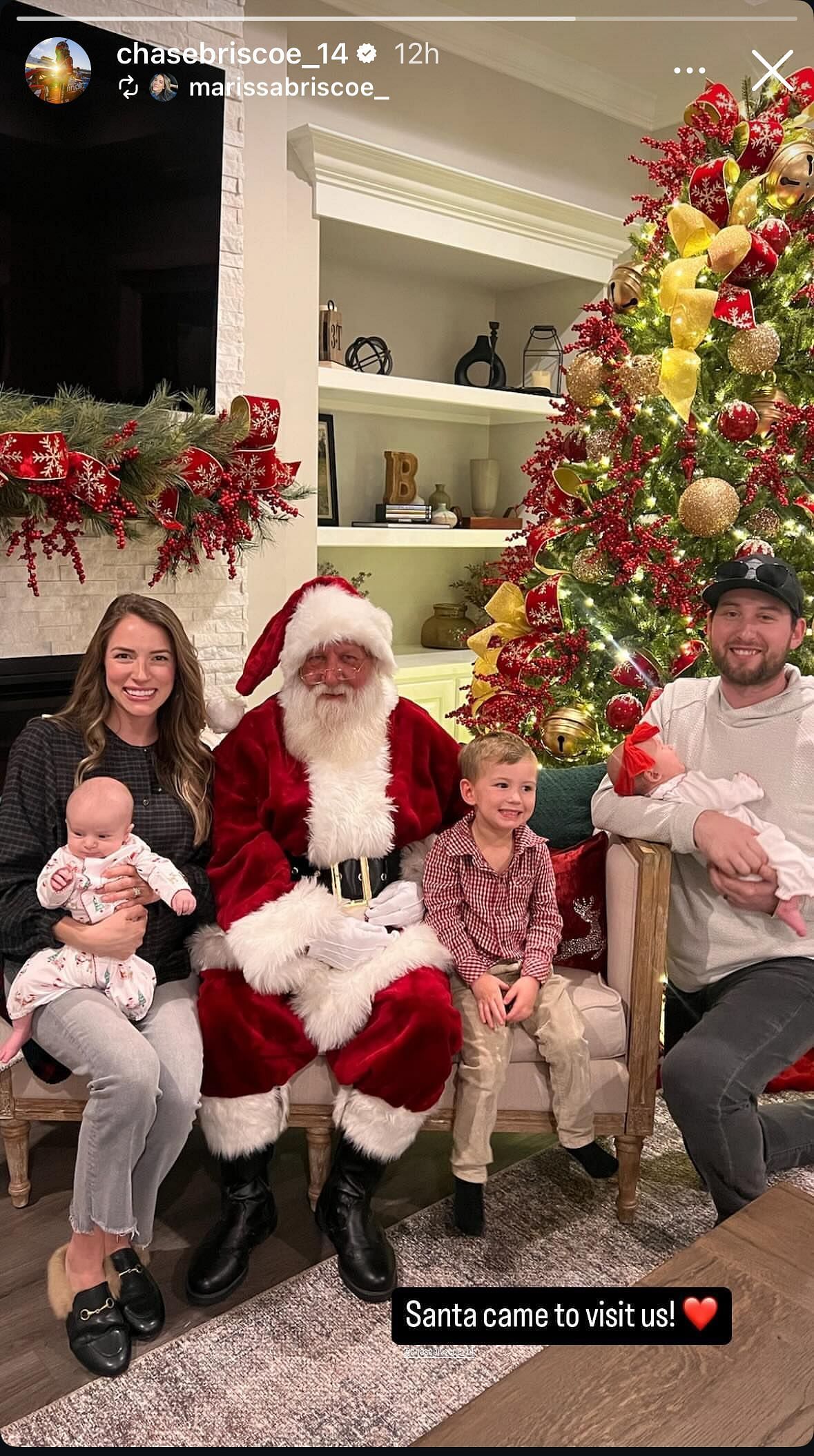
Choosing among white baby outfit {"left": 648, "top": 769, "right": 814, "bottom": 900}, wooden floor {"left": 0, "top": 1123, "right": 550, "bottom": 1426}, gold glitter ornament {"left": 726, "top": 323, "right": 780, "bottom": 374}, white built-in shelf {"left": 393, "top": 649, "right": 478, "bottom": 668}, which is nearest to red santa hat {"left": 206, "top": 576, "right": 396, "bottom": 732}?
white baby outfit {"left": 648, "top": 769, "right": 814, "bottom": 900}

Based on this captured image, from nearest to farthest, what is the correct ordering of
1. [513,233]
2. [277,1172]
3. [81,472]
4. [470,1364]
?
1. [470,1364]
2. [277,1172]
3. [81,472]
4. [513,233]

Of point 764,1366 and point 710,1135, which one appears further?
point 710,1135

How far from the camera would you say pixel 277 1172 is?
2340 mm

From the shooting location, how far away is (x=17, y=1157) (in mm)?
2143

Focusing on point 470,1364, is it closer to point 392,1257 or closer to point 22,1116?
point 392,1257

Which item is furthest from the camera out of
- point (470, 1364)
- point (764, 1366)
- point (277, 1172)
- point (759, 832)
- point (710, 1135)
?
point (277, 1172)

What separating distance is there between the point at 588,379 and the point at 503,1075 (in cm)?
211

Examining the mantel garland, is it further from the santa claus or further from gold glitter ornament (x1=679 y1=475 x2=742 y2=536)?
gold glitter ornament (x1=679 y1=475 x2=742 y2=536)

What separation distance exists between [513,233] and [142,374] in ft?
6.93

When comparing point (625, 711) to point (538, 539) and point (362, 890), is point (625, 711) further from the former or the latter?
point (362, 890)

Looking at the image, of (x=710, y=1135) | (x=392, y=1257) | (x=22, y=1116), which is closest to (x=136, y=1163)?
(x=22, y=1116)

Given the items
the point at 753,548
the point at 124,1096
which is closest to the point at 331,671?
the point at 124,1096

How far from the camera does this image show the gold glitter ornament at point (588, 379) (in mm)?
3170

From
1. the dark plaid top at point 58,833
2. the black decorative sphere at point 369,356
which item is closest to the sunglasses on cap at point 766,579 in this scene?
the dark plaid top at point 58,833
